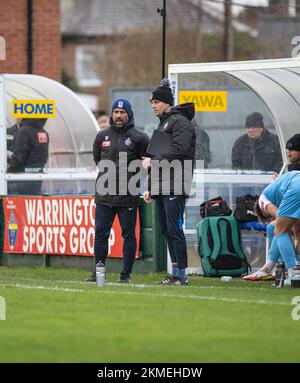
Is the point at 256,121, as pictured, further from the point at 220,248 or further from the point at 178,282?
the point at 178,282

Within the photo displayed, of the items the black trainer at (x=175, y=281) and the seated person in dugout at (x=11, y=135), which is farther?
the seated person in dugout at (x=11, y=135)

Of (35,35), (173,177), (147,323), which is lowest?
(147,323)

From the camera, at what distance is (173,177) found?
13586 mm

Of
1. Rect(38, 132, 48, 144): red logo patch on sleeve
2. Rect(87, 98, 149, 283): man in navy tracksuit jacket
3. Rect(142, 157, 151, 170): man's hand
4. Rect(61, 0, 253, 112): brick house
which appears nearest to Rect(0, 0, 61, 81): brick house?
Rect(61, 0, 253, 112): brick house

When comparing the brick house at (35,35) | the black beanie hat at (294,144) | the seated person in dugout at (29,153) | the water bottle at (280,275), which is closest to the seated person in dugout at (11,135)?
the seated person in dugout at (29,153)

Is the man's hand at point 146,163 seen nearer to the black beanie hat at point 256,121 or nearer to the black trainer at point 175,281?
the black trainer at point 175,281

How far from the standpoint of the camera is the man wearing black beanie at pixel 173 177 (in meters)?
13.6

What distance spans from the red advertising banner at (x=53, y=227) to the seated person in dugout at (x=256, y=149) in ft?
5.03

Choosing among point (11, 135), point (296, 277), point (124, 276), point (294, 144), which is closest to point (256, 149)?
point (294, 144)

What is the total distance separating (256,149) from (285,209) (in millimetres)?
2796

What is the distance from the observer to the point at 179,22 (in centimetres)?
4797

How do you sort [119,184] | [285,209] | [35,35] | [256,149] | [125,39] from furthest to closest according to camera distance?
[125,39], [35,35], [256,149], [119,184], [285,209]
